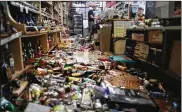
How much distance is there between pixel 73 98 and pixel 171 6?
1.52m

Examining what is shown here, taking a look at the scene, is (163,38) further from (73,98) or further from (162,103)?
(73,98)

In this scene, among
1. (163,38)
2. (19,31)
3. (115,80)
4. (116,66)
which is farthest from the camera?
(116,66)

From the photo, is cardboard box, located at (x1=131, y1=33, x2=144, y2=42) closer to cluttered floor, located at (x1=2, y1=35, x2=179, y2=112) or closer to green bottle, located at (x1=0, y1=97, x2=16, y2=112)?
cluttered floor, located at (x1=2, y1=35, x2=179, y2=112)

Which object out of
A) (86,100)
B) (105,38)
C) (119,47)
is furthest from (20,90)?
(105,38)

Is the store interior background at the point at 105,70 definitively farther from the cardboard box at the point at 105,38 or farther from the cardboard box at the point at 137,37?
the cardboard box at the point at 105,38

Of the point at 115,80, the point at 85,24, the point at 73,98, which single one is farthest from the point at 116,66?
the point at 85,24

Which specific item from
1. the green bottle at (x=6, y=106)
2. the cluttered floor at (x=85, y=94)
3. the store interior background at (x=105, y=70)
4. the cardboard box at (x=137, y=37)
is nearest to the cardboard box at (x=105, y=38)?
the store interior background at (x=105, y=70)

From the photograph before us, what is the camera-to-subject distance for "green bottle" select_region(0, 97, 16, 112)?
147 cm

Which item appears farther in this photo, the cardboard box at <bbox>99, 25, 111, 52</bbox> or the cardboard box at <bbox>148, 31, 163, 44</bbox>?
the cardboard box at <bbox>99, 25, 111, 52</bbox>

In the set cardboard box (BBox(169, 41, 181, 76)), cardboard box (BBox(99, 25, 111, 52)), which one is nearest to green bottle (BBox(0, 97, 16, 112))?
cardboard box (BBox(169, 41, 181, 76))

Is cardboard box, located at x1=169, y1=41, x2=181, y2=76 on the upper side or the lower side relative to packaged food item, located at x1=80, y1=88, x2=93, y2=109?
upper

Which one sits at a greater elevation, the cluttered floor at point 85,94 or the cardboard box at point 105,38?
the cardboard box at point 105,38

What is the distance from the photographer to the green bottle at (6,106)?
147cm

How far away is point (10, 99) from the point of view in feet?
5.34
